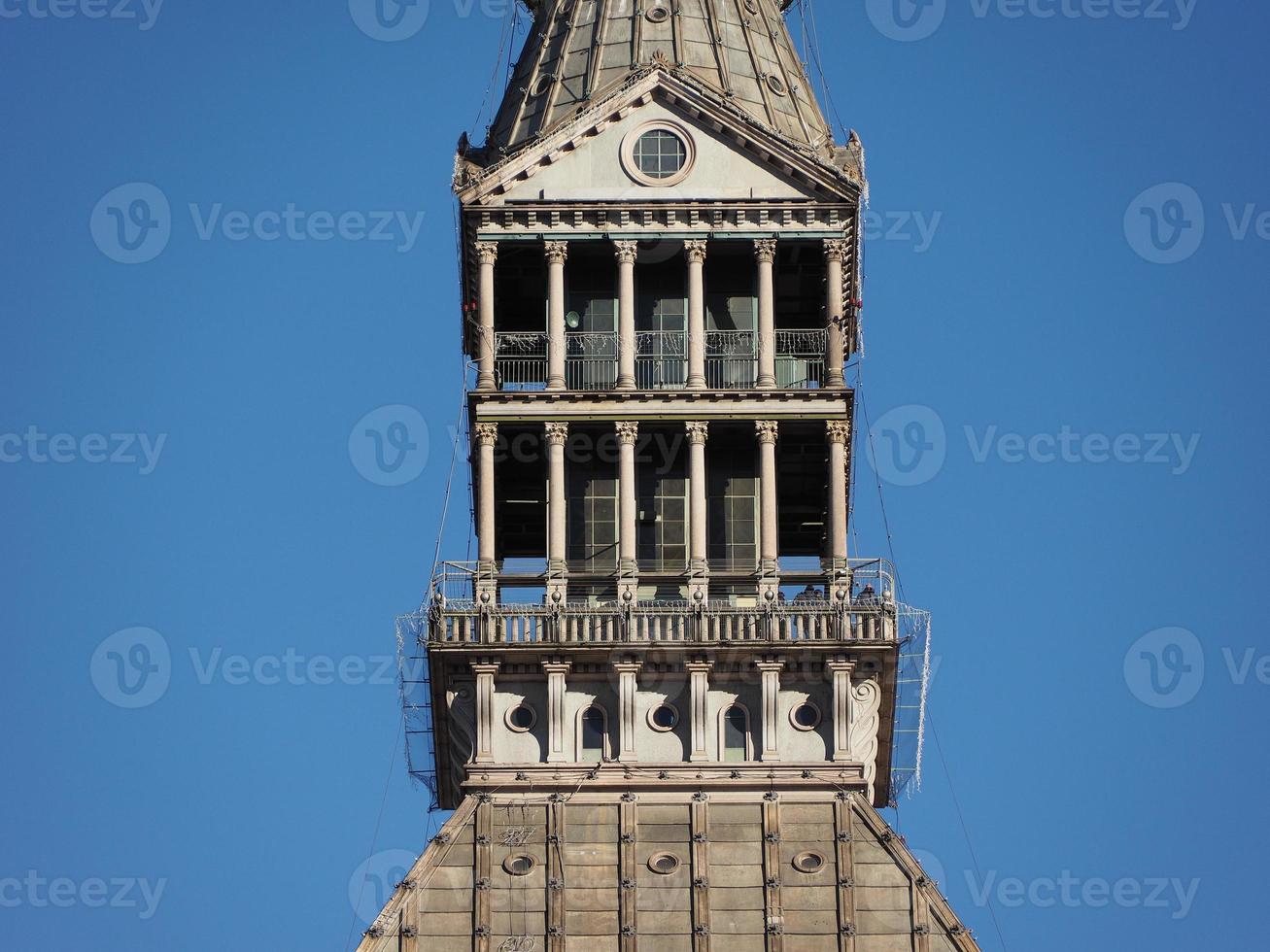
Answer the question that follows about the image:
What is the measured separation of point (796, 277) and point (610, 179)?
699cm

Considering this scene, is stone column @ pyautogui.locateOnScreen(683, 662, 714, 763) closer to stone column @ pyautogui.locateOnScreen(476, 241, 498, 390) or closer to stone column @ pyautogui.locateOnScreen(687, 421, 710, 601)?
stone column @ pyautogui.locateOnScreen(687, 421, 710, 601)

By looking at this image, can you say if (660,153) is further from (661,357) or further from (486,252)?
(661,357)

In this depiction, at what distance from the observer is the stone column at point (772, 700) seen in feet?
424

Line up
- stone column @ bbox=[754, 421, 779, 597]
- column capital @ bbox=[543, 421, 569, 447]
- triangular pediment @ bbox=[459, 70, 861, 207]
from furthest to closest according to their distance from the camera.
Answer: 1. triangular pediment @ bbox=[459, 70, 861, 207]
2. column capital @ bbox=[543, 421, 569, 447]
3. stone column @ bbox=[754, 421, 779, 597]

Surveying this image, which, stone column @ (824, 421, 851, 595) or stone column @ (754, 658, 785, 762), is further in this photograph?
stone column @ (824, 421, 851, 595)

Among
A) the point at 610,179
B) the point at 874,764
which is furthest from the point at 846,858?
the point at 610,179

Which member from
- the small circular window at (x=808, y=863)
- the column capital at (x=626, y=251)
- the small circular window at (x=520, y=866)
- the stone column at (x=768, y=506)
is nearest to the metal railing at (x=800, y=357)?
the stone column at (x=768, y=506)

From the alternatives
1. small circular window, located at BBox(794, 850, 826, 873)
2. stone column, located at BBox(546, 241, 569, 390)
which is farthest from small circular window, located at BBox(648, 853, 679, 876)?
stone column, located at BBox(546, 241, 569, 390)

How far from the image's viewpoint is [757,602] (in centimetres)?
13188

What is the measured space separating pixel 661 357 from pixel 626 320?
2.01m

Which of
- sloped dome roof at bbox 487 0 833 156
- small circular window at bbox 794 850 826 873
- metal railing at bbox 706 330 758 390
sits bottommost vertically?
small circular window at bbox 794 850 826 873

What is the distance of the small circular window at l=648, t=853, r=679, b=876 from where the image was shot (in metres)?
127

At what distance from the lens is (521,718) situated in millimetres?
129875

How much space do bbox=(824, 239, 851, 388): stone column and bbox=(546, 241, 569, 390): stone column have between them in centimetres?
823
